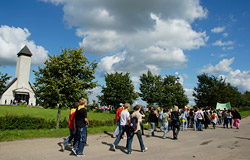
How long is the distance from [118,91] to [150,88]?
10.4 m

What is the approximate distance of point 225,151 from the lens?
7707 millimetres

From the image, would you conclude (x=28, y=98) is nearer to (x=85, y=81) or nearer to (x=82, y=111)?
(x=85, y=81)

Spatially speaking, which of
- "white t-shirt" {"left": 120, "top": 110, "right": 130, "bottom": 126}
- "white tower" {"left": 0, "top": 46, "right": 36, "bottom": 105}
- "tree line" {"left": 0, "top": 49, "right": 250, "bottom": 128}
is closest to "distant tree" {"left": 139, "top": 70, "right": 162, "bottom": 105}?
"tree line" {"left": 0, "top": 49, "right": 250, "bottom": 128}

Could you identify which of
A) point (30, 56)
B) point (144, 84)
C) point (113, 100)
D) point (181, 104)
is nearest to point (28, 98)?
point (30, 56)

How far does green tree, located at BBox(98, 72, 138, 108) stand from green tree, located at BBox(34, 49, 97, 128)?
78.0ft

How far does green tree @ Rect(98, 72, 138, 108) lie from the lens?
37.4 meters

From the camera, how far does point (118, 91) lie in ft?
123

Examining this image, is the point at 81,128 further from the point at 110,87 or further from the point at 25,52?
the point at 25,52

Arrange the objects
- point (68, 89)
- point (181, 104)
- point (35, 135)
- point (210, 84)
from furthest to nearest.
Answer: point (181, 104) < point (210, 84) < point (68, 89) < point (35, 135)

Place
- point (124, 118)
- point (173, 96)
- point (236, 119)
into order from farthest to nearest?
point (173, 96)
point (236, 119)
point (124, 118)

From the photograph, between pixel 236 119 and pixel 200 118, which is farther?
pixel 236 119

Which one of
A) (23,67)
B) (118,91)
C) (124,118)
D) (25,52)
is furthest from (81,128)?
(25,52)

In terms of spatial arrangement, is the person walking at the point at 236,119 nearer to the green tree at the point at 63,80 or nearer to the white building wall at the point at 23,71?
the green tree at the point at 63,80

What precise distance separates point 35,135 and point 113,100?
92.7 ft
